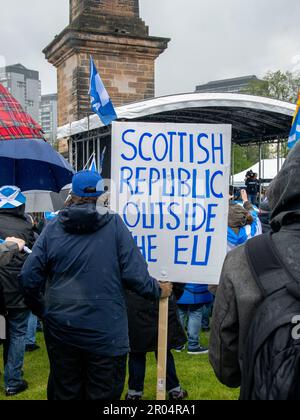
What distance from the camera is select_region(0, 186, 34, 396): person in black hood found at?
5.02 m

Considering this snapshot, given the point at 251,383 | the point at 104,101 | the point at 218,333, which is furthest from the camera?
the point at 104,101

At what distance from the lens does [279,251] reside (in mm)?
1848

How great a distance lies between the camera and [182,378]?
548 cm

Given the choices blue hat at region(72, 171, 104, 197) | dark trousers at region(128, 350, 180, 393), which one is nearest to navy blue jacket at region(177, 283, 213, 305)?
dark trousers at region(128, 350, 180, 393)

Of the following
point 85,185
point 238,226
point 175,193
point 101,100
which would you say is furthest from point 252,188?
point 85,185

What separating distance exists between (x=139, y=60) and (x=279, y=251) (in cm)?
1258

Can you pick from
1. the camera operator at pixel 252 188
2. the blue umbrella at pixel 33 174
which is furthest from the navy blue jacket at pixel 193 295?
the camera operator at pixel 252 188

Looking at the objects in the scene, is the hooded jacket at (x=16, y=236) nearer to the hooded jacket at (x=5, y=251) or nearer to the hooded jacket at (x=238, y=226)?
the hooded jacket at (x=5, y=251)

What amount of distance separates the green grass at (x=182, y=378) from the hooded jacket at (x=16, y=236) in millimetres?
850

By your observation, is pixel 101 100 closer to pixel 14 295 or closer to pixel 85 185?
pixel 14 295

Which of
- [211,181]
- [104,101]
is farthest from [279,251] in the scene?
[104,101]

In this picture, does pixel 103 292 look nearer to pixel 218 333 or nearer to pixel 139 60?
pixel 218 333

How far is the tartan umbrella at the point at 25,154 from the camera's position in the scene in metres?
3.55

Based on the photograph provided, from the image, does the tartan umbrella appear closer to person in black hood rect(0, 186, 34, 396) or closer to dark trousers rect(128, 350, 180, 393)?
person in black hood rect(0, 186, 34, 396)
